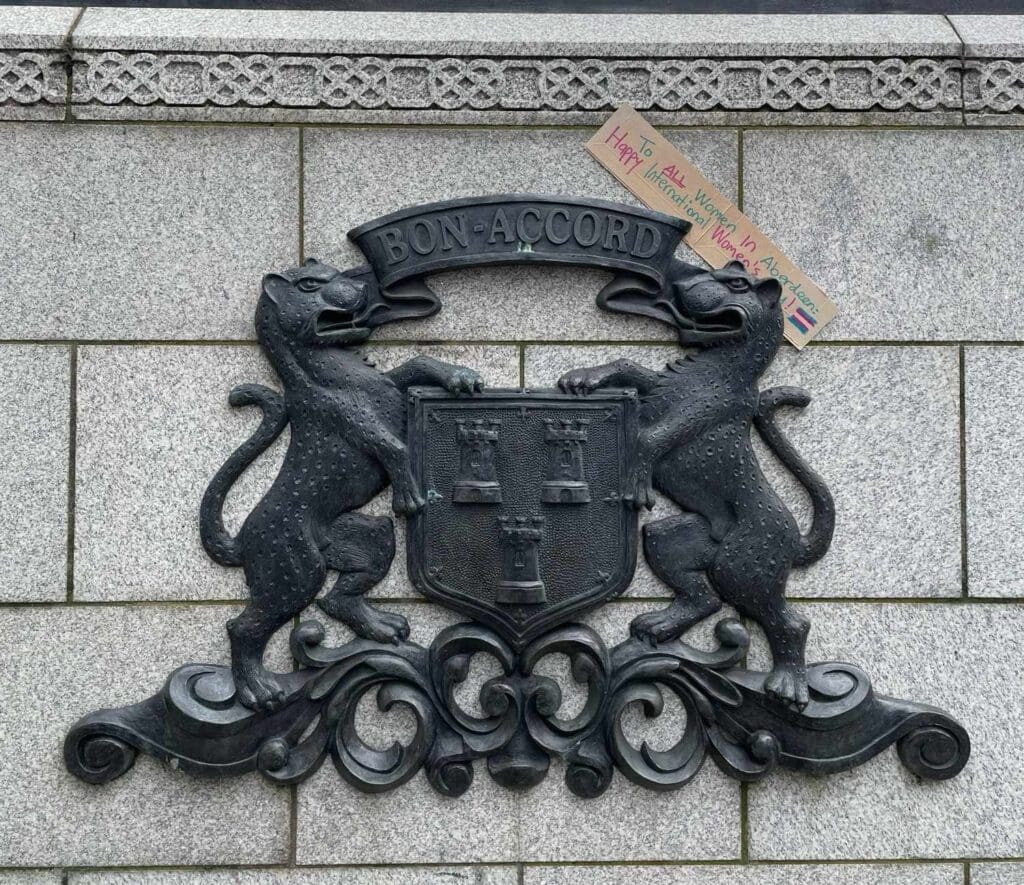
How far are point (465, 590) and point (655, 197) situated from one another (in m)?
1.65

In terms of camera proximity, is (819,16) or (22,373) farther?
(819,16)

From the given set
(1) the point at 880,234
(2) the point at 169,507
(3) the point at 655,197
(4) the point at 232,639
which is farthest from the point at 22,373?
(1) the point at 880,234

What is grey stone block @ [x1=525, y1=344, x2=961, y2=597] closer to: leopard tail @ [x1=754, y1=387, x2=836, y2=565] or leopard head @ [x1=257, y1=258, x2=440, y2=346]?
leopard tail @ [x1=754, y1=387, x2=836, y2=565]

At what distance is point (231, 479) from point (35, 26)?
189 cm

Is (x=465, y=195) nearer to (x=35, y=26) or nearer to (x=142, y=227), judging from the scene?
(x=142, y=227)

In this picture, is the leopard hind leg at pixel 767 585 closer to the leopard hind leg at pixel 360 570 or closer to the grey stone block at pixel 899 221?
the grey stone block at pixel 899 221

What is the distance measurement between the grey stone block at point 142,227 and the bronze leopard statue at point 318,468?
9.2 inches

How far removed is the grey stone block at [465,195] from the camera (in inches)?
168

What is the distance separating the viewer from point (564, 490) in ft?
13.4

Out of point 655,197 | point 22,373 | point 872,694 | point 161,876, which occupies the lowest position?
point 161,876

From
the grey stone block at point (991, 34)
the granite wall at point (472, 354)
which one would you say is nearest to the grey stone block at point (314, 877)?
the granite wall at point (472, 354)

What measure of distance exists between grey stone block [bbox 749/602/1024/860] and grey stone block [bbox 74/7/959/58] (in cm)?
215

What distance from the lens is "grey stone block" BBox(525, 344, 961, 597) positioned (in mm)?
4285

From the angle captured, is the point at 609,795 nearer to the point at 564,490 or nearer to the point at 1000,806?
the point at 564,490
